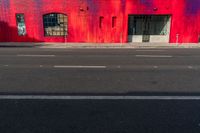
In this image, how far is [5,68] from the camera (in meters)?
9.09

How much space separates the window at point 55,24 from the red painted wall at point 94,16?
397 mm

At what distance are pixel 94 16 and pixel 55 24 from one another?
3.91m

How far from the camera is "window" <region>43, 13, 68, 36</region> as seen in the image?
21.3 m

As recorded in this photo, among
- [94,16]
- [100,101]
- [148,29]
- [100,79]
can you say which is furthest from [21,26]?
[100,101]

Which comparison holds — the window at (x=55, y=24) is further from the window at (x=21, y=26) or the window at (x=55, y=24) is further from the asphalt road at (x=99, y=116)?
the asphalt road at (x=99, y=116)

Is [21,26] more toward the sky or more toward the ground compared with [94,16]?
more toward the ground

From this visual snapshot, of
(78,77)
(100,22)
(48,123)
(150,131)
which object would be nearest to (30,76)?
(78,77)

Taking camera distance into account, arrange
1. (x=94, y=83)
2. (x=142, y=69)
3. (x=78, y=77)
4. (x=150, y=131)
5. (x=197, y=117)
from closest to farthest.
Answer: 1. (x=150, y=131)
2. (x=197, y=117)
3. (x=94, y=83)
4. (x=78, y=77)
5. (x=142, y=69)

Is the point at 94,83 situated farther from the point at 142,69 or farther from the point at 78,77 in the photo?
the point at 142,69

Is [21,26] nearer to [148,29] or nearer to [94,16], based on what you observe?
[94,16]

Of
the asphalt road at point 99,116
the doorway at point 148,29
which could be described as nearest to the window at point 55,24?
the doorway at point 148,29

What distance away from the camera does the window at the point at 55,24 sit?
21266 millimetres

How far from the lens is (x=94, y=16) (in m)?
21.1

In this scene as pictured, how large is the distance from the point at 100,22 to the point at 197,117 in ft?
58.6
